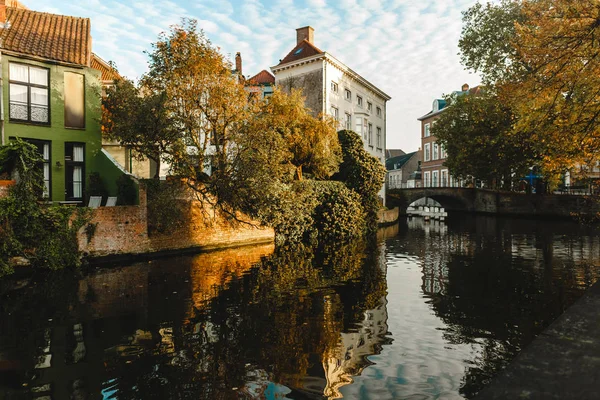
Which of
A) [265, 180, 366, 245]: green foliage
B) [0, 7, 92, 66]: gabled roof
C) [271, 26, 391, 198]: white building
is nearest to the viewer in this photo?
[0, 7, 92, 66]: gabled roof

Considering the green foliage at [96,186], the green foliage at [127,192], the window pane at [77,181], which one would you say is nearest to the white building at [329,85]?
the green foliage at [127,192]

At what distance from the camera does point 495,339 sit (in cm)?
777

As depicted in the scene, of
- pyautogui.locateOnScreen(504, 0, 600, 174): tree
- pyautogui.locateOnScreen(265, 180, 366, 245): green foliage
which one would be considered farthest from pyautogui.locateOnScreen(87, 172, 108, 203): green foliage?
pyautogui.locateOnScreen(504, 0, 600, 174): tree

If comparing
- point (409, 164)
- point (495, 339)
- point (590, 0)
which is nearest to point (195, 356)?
point (495, 339)

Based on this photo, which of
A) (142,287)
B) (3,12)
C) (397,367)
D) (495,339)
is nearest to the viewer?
(397,367)

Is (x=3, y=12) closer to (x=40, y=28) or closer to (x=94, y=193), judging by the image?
(x=40, y=28)

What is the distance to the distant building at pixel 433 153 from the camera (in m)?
61.8

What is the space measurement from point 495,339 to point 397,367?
2.40 meters

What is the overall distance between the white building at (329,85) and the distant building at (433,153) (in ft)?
74.6

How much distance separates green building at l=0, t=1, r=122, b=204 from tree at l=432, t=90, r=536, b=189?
25567 mm

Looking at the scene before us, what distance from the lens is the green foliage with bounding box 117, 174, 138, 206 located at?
61.1 ft

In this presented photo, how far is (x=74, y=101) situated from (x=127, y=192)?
5.41m

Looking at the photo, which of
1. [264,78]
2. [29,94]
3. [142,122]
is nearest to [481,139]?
[264,78]

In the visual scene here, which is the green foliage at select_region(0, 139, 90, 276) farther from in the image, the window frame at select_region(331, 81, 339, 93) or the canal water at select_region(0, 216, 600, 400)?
the window frame at select_region(331, 81, 339, 93)
